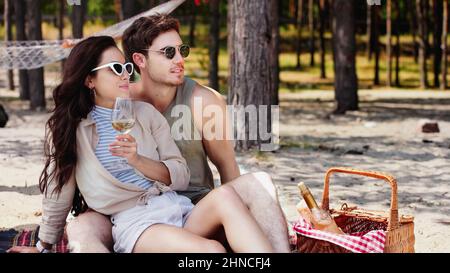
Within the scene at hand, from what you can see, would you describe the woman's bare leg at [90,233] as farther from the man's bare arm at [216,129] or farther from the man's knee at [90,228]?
the man's bare arm at [216,129]

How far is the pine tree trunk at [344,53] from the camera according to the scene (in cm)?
1187

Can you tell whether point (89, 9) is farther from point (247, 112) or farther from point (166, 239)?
point (166, 239)

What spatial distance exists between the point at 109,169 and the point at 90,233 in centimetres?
28

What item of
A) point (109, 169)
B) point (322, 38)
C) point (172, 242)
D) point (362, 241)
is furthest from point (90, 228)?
point (322, 38)

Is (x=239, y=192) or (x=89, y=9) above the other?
(x=89, y=9)

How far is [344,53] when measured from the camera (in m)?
11.9

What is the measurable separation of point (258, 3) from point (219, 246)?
5.27 m

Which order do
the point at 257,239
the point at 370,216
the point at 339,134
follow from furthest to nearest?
the point at 339,134 → the point at 370,216 → the point at 257,239

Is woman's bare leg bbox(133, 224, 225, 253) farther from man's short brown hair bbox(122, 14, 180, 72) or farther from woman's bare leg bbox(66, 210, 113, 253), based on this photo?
man's short brown hair bbox(122, 14, 180, 72)

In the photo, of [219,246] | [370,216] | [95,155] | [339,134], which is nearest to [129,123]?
[95,155]

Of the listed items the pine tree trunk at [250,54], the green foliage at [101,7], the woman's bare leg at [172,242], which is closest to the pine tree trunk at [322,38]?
the green foliage at [101,7]

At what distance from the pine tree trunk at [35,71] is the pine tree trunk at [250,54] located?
4.54m

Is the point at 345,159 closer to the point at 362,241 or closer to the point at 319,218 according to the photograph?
the point at 319,218

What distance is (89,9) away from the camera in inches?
934
